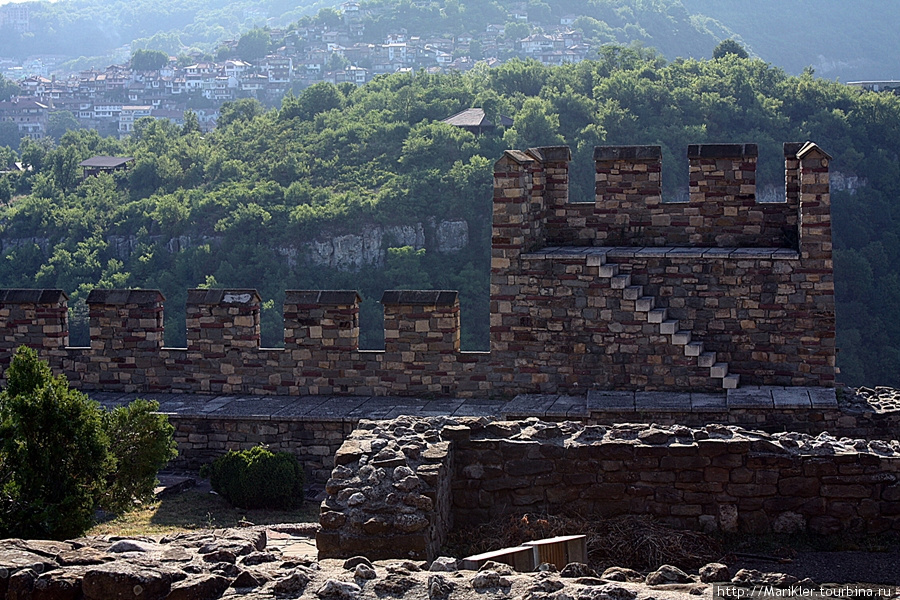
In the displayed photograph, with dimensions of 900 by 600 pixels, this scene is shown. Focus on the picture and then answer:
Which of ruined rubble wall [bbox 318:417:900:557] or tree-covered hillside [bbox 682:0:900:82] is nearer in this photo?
ruined rubble wall [bbox 318:417:900:557]

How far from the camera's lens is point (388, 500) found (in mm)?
5941

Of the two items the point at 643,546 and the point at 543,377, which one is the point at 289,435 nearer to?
the point at 543,377

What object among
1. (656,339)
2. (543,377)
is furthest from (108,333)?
(656,339)

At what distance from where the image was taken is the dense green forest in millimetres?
58969

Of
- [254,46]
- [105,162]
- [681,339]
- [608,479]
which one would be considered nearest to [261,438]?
[681,339]

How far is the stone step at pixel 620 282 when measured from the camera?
1020 centimetres

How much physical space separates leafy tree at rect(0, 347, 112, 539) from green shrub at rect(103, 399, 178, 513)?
94 centimetres

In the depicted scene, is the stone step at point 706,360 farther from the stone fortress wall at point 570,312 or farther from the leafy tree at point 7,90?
the leafy tree at point 7,90

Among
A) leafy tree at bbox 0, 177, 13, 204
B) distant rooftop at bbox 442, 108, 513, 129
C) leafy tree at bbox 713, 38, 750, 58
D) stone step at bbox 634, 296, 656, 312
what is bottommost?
stone step at bbox 634, 296, 656, 312

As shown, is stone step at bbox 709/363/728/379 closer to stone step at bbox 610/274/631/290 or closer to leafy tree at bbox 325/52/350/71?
stone step at bbox 610/274/631/290

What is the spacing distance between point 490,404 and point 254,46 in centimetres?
19026

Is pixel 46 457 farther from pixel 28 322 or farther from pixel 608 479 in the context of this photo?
pixel 28 322

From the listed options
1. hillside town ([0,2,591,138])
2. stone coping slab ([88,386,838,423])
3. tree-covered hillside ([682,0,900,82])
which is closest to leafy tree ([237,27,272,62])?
hillside town ([0,2,591,138])

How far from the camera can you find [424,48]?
579ft
